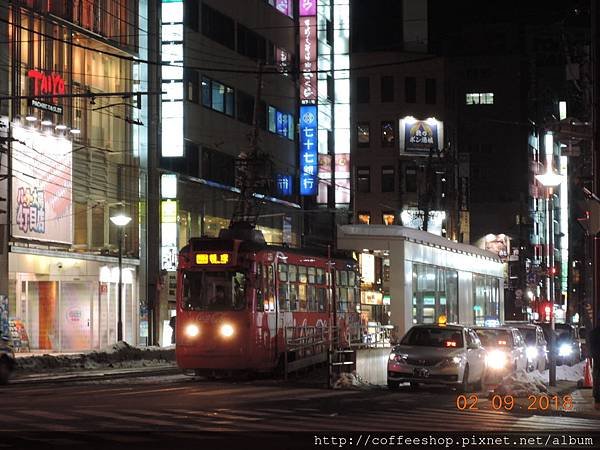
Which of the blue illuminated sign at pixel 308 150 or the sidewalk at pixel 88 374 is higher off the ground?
the blue illuminated sign at pixel 308 150

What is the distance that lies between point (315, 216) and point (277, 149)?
8.99m

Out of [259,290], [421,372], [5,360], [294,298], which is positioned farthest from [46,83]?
[421,372]

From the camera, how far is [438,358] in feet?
89.1

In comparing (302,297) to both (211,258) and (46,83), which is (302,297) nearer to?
(211,258)

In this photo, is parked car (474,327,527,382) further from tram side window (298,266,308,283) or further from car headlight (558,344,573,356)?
car headlight (558,344,573,356)

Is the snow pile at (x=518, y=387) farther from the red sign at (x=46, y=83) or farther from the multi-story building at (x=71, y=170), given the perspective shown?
the red sign at (x=46, y=83)

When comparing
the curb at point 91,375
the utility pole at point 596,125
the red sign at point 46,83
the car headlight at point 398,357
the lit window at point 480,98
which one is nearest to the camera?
the utility pole at point 596,125

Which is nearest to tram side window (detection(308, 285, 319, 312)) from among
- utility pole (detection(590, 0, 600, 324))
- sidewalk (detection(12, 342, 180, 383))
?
sidewalk (detection(12, 342, 180, 383))

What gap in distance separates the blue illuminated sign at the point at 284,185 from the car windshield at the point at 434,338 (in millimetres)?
38161

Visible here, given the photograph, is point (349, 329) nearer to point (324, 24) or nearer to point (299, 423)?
point (299, 423)

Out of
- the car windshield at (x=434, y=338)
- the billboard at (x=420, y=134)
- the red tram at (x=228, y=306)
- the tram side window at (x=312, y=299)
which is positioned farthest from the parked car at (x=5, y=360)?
the billboard at (x=420, y=134)

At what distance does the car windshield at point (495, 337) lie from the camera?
32938mm

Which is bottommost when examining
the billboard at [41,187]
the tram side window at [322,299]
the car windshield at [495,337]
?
the car windshield at [495,337]

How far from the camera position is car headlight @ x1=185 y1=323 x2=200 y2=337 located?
2888 centimetres
